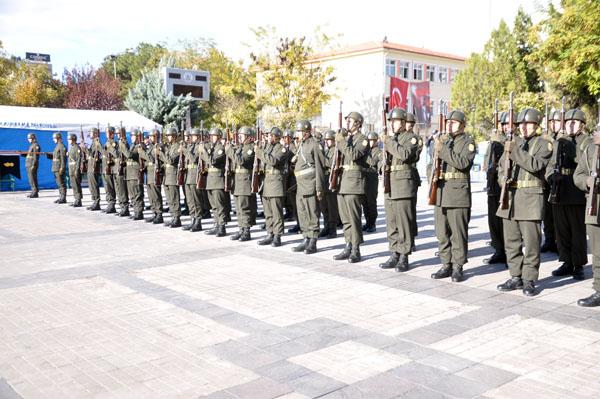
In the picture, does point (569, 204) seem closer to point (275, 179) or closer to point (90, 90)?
point (275, 179)

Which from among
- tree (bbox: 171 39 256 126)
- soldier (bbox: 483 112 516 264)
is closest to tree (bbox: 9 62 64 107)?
tree (bbox: 171 39 256 126)

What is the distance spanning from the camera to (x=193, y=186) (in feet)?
36.5

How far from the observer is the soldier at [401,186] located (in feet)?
24.8

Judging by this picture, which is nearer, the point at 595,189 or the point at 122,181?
the point at 595,189

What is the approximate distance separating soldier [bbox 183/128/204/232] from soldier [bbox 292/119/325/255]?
8.41ft

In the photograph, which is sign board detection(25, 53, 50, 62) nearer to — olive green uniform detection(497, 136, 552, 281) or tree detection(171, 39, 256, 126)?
tree detection(171, 39, 256, 126)

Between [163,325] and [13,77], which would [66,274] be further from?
[13,77]

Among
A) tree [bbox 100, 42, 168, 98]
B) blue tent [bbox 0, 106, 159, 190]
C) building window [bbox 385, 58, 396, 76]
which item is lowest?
blue tent [bbox 0, 106, 159, 190]

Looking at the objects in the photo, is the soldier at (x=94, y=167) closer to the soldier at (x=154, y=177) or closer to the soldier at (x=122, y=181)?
the soldier at (x=122, y=181)

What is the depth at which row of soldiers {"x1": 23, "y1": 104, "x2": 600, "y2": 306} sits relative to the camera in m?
6.45

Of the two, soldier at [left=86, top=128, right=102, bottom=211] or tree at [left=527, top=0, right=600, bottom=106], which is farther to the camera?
tree at [left=527, top=0, right=600, bottom=106]

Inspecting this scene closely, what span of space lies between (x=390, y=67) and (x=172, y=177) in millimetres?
35806

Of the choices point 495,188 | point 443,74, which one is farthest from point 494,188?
point 443,74

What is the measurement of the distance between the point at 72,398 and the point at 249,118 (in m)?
30.6
